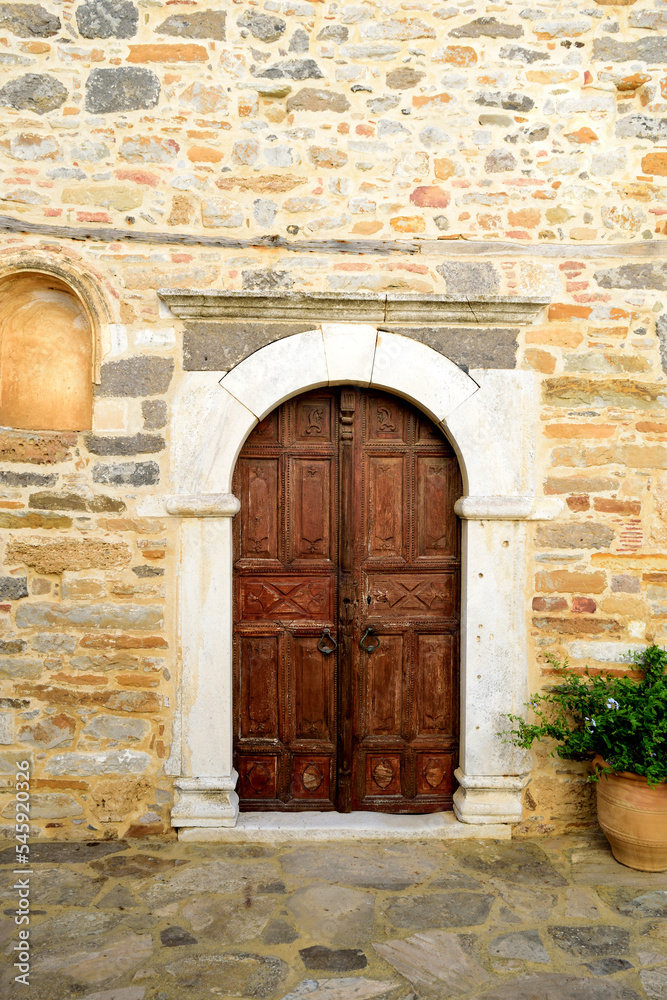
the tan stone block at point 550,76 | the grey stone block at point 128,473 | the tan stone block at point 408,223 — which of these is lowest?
the grey stone block at point 128,473

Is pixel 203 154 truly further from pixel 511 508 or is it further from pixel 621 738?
pixel 621 738

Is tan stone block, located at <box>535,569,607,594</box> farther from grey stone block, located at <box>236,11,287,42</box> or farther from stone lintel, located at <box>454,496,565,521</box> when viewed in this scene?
grey stone block, located at <box>236,11,287,42</box>

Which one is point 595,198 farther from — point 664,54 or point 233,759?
Answer: point 233,759

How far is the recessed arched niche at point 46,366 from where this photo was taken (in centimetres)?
323

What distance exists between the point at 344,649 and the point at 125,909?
1.39 meters

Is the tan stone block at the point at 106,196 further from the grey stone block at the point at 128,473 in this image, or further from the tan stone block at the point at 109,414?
the grey stone block at the point at 128,473

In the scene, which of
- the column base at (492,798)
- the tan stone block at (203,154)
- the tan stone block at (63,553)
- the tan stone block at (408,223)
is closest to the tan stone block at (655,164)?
the tan stone block at (408,223)

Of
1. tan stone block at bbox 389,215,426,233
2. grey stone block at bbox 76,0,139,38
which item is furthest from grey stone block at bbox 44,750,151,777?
grey stone block at bbox 76,0,139,38

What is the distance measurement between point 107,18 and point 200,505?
7.37ft

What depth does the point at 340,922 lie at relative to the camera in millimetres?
2496

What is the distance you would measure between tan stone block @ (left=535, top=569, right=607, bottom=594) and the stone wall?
0.04ft

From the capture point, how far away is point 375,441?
3.24 metres

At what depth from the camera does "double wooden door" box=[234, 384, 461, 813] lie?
127 inches

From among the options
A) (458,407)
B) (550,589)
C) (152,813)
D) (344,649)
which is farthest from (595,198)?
(152,813)
